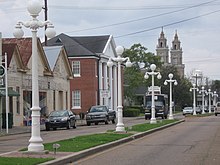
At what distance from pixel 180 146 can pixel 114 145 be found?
8.59 ft

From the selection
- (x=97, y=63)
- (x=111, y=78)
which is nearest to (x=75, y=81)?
(x=97, y=63)

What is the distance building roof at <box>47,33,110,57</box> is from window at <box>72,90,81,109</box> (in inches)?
185

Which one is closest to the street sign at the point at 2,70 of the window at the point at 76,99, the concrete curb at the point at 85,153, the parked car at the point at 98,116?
the parked car at the point at 98,116

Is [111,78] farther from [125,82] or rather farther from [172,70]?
[172,70]

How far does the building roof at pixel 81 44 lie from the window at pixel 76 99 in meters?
4.70

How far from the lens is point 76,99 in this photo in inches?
2648

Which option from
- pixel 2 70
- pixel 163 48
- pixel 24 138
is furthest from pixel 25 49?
pixel 163 48

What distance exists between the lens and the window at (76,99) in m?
66.8

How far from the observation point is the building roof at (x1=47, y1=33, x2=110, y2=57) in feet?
219

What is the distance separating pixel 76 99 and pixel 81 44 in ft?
23.9

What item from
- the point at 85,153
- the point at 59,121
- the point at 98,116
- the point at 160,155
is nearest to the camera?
the point at 85,153

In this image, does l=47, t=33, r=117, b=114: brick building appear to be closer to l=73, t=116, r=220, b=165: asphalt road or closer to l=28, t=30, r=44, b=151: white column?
l=73, t=116, r=220, b=165: asphalt road

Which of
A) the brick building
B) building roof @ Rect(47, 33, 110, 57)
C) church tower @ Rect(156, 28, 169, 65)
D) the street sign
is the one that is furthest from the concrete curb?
church tower @ Rect(156, 28, 169, 65)

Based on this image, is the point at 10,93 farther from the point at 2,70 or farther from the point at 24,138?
the point at 24,138
